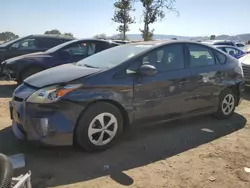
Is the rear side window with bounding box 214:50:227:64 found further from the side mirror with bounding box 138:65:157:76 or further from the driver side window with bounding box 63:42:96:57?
the driver side window with bounding box 63:42:96:57

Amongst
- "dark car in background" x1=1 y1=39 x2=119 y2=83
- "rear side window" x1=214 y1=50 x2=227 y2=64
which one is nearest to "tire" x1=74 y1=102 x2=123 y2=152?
"rear side window" x1=214 y1=50 x2=227 y2=64

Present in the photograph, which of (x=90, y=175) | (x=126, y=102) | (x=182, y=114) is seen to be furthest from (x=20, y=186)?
(x=182, y=114)

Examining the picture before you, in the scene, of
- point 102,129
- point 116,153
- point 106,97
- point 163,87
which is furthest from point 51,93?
point 163,87

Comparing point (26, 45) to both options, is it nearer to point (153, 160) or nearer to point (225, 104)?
point (225, 104)

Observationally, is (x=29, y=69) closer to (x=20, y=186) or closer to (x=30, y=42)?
(x=30, y=42)

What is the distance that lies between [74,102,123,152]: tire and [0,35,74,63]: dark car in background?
7.33m

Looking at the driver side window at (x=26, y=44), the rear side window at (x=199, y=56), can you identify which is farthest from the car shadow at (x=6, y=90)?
the rear side window at (x=199, y=56)

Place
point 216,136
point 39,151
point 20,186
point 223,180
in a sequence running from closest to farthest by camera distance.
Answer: point 20,186, point 223,180, point 39,151, point 216,136

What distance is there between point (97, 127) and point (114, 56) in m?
1.26

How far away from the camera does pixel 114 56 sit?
16.2 feet

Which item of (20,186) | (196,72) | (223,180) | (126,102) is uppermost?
(196,72)

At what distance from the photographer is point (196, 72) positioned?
5297mm

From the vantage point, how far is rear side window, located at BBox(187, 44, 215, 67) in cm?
534

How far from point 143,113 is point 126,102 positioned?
0.35m
